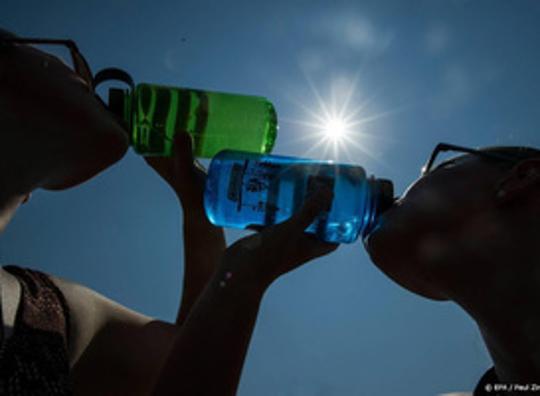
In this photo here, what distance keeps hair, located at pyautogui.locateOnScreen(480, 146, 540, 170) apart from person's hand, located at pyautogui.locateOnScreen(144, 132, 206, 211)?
144 cm

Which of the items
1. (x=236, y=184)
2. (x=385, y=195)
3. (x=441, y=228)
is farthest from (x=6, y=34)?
(x=441, y=228)

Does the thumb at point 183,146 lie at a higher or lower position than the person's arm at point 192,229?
higher

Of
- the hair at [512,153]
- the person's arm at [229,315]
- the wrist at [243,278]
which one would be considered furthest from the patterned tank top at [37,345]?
the hair at [512,153]

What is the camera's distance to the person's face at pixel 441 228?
1658mm

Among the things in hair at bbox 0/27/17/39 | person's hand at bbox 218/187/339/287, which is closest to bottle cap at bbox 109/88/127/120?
hair at bbox 0/27/17/39

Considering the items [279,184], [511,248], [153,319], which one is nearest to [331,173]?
[279,184]

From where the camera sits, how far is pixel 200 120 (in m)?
2.47

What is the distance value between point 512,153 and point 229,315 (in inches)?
58.6

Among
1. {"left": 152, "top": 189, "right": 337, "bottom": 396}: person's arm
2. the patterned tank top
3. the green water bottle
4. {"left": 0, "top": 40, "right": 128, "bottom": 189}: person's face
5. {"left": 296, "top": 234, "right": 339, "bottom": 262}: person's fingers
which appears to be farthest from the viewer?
the green water bottle

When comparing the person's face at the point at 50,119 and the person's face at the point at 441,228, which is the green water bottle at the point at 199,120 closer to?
the person's face at the point at 50,119

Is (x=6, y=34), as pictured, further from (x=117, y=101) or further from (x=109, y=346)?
(x=109, y=346)

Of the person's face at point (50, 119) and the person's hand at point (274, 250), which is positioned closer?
the person's hand at point (274, 250)

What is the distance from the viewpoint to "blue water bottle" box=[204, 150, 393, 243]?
192 centimetres

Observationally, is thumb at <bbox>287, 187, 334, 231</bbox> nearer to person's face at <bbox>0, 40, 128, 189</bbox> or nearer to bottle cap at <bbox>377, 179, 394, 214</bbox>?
bottle cap at <bbox>377, 179, 394, 214</bbox>
